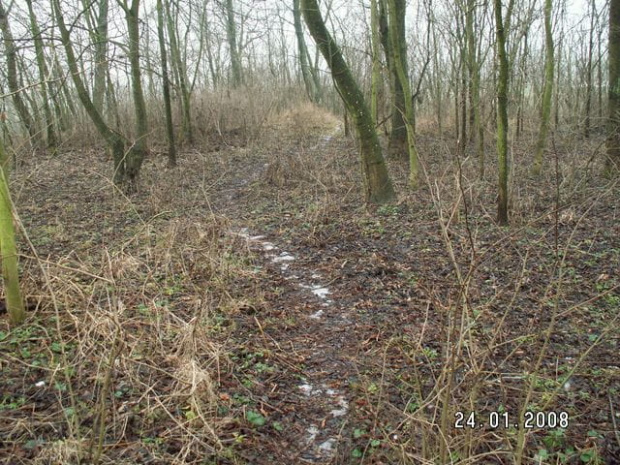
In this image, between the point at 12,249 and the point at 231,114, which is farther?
the point at 231,114

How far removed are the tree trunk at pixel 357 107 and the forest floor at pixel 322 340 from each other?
0.43m

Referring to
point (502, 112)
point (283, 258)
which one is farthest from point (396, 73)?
point (283, 258)

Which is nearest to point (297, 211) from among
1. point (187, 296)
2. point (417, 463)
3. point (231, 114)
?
point (187, 296)

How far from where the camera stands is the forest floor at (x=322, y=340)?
2525 millimetres

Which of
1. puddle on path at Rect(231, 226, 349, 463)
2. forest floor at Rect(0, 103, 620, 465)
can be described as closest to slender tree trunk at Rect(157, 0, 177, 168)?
forest floor at Rect(0, 103, 620, 465)

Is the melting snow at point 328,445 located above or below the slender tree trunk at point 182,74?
below

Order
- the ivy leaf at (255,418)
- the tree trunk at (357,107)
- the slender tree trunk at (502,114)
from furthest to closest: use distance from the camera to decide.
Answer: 1. the tree trunk at (357,107)
2. the slender tree trunk at (502,114)
3. the ivy leaf at (255,418)

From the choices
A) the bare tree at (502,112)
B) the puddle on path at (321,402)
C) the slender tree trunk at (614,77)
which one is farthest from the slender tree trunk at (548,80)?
the puddle on path at (321,402)

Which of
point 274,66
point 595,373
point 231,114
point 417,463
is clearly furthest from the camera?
point 274,66

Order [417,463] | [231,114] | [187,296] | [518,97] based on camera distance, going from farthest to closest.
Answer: [231,114] < [518,97] < [187,296] < [417,463]

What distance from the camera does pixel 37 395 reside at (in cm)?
306

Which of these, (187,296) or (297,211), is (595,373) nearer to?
(187,296)

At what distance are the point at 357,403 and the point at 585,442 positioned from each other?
133cm

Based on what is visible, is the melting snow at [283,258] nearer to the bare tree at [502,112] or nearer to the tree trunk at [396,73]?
the bare tree at [502,112]
